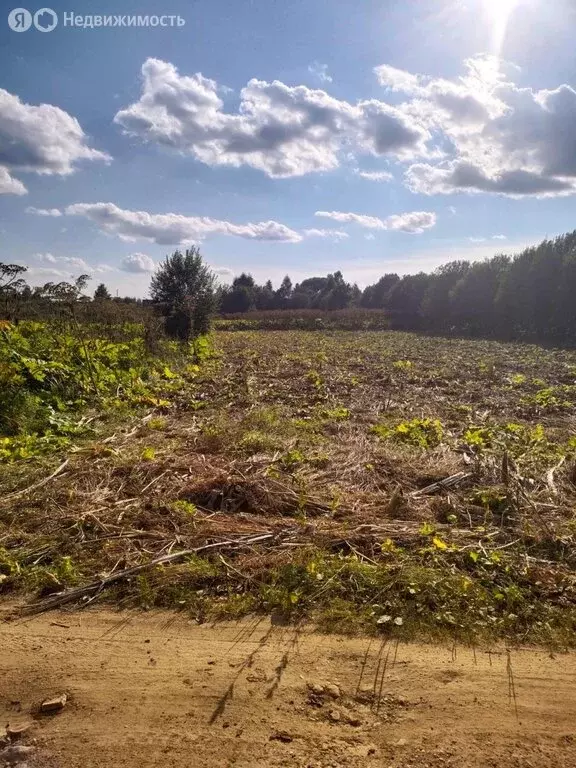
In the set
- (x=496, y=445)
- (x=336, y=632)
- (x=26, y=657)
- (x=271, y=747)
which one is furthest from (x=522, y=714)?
(x=496, y=445)

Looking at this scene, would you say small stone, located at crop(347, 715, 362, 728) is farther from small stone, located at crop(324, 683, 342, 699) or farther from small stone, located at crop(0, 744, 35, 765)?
small stone, located at crop(0, 744, 35, 765)

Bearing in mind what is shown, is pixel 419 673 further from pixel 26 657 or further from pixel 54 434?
pixel 54 434

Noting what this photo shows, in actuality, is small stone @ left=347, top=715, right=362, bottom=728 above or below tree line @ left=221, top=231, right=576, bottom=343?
below

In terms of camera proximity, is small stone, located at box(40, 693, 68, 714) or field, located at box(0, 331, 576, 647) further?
field, located at box(0, 331, 576, 647)

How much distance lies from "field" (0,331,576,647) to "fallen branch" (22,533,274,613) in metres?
0.01

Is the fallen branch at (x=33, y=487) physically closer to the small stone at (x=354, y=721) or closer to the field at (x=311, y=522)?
the field at (x=311, y=522)

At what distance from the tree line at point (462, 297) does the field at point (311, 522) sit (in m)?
5.38

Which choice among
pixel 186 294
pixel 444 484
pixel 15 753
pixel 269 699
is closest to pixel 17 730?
pixel 15 753

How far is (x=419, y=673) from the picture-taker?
2758 millimetres

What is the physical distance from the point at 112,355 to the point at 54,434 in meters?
3.85

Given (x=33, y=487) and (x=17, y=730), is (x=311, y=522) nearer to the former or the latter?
(x=17, y=730)

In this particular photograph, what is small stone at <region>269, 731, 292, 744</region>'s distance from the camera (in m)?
2.34

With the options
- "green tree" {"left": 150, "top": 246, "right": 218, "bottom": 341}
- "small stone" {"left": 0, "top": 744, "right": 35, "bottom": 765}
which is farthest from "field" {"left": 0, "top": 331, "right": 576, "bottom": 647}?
"green tree" {"left": 150, "top": 246, "right": 218, "bottom": 341}

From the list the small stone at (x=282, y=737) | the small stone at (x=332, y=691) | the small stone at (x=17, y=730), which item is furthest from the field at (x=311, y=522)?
the small stone at (x=17, y=730)
